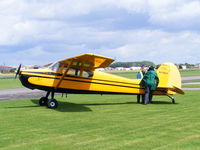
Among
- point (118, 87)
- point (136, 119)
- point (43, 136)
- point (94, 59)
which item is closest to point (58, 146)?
point (43, 136)

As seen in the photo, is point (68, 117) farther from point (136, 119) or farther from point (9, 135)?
point (9, 135)

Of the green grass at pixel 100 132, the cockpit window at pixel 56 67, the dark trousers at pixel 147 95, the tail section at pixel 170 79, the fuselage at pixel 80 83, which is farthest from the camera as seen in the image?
the tail section at pixel 170 79

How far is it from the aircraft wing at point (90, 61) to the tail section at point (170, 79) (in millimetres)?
3886

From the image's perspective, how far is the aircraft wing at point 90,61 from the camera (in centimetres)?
1171

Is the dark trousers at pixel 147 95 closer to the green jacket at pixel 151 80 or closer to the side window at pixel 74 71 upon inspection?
the green jacket at pixel 151 80

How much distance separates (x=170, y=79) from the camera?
14.9 metres

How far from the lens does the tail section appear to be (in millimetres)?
14859

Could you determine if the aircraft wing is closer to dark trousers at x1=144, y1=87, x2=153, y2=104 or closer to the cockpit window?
the cockpit window

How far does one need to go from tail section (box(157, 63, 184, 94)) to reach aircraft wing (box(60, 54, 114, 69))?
389cm

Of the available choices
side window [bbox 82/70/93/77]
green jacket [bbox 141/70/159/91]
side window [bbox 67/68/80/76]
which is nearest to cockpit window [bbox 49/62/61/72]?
side window [bbox 67/68/80/76]

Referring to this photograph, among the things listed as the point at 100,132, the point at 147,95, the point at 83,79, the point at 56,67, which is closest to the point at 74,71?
the point at 83,79

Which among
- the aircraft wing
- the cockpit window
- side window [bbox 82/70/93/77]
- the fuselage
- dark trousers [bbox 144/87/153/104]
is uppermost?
the aircraft wing

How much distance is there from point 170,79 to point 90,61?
4839 millimetres

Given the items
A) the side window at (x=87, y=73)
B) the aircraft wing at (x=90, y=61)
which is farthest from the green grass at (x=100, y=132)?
the side window at (x=87, y=73)
